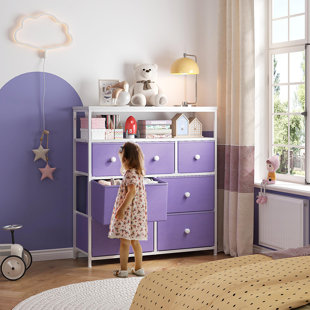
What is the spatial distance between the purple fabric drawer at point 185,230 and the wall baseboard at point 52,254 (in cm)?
78

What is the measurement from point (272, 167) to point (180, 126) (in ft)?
2.77

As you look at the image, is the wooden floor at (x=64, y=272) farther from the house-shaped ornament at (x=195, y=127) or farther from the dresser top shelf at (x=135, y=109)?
the dresser top shelf at (x=135, y=109)

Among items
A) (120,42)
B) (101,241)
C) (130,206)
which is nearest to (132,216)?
(130,206)

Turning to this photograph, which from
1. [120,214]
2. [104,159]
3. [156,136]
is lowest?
[120,214]

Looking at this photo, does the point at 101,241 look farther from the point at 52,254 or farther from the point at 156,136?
the point at 156,136

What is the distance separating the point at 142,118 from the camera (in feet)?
16.2

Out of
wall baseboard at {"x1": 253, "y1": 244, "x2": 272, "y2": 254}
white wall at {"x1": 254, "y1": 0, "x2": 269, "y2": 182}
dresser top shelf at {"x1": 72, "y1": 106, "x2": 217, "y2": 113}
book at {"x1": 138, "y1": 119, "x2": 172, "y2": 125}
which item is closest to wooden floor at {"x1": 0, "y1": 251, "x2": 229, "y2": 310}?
wall baseboard at {"x1": 253, "y1": 244, "x2": 272, "y2": 254}

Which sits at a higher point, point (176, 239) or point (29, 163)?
point (29, 163)

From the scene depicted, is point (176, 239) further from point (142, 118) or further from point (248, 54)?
point (248, 54)

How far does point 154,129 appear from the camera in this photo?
4652mm

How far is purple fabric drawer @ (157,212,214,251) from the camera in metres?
4.65

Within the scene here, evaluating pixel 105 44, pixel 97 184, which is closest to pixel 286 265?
pixel 97 184

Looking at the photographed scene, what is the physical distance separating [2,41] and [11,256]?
66.6 inches

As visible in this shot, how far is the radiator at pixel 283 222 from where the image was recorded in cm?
413
